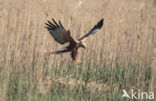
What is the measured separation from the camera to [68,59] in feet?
16.6

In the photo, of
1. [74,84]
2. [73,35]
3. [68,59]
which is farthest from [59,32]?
[73,35]

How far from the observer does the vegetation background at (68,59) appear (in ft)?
13.5

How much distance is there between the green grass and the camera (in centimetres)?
386

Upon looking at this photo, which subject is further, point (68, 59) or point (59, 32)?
Answer: point (68, 59)

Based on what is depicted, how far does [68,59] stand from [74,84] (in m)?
0.93

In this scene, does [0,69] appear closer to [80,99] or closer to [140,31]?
[80,99]

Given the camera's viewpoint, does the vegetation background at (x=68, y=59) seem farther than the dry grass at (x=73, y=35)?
No

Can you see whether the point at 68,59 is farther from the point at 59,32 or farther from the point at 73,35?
the point at 59,32

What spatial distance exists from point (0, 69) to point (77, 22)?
74.7 inches

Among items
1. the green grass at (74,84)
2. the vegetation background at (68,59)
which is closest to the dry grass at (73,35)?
the vegetation background at (68,59)

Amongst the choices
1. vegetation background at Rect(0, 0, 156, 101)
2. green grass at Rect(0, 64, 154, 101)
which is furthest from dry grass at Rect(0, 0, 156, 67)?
green grass at Rect(0, 64, 154, 101)

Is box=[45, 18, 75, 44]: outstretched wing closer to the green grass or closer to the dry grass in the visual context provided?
the dry grass

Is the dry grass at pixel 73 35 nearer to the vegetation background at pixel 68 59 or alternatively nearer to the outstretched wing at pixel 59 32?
the vegetation background at pixel 68 59

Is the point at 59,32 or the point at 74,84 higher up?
the point at 59,32
